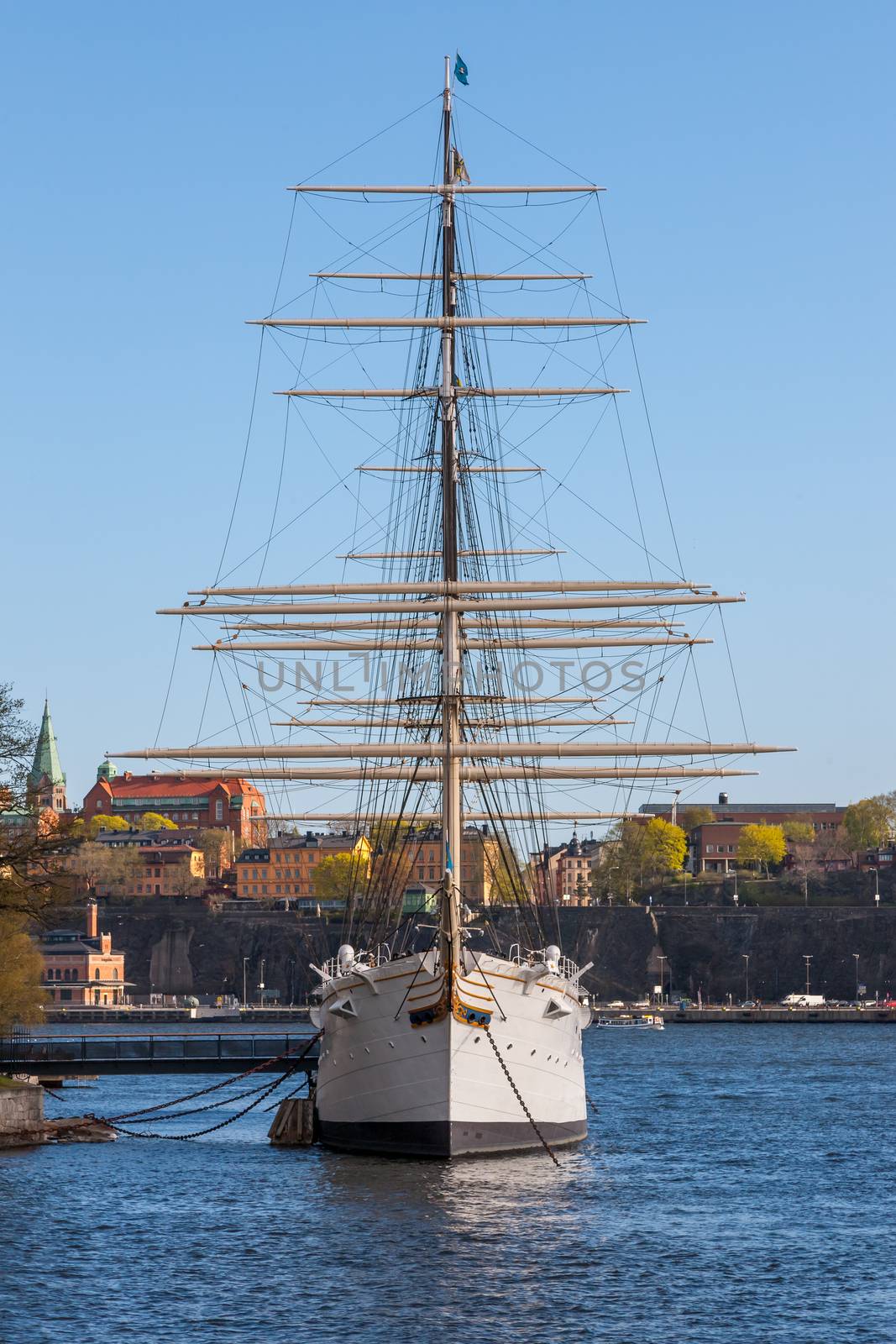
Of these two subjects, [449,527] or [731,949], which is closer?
[449,527]

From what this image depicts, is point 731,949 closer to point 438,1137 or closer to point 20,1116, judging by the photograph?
point 20,1116

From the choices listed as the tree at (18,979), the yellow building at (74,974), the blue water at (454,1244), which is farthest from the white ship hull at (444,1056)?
the yellow building at (74,974)

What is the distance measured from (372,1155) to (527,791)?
11.6 meters

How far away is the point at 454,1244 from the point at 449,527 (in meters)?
24.4

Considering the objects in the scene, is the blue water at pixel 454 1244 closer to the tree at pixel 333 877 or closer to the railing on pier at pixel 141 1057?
the railing on pier at pixel 141 1057

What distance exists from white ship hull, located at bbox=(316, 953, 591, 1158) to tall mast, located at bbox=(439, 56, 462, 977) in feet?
14.3

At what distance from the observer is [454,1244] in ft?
119

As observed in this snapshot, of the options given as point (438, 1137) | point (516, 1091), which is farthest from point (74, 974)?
point (438, 1137)

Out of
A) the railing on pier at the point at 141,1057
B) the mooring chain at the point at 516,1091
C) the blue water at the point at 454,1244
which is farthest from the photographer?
the railing on pier at the point at 141,1057

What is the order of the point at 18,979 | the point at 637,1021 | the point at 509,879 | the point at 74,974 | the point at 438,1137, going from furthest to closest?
the point at 74,974, the point at 637,1021, the point at 18,979, the point at 509,879, the point at 438,1137

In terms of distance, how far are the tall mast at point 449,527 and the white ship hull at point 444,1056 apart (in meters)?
4.35

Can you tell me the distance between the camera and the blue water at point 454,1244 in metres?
30.7

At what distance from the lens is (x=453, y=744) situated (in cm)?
5259

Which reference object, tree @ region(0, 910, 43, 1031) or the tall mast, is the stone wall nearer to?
the tall mast
